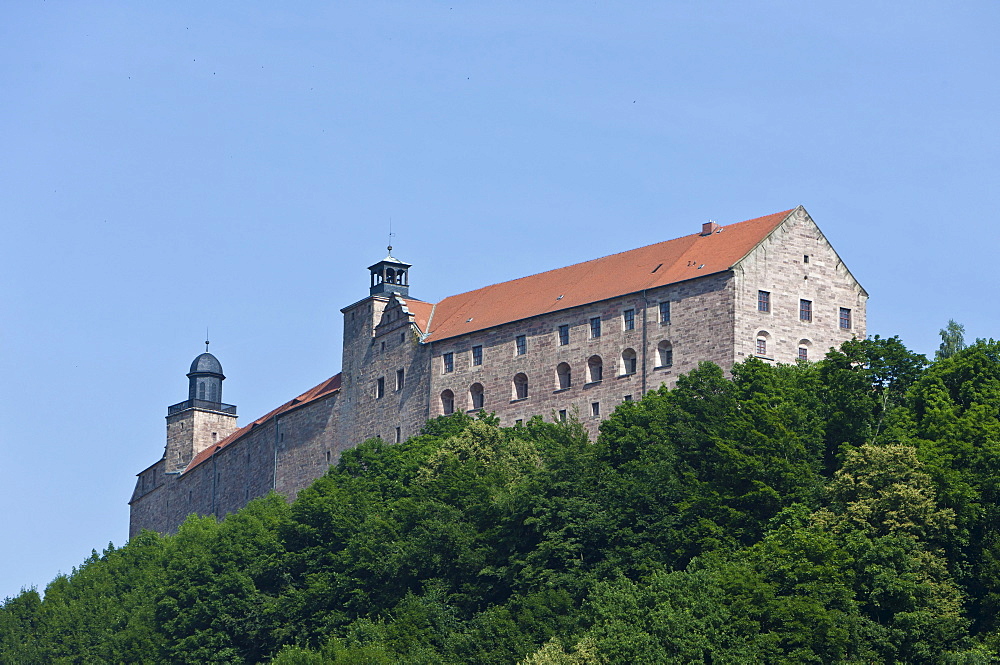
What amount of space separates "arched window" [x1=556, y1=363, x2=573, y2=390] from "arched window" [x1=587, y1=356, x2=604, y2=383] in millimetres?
1495

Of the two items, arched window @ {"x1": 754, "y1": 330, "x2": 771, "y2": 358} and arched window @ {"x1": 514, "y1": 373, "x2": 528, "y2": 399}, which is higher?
arched window @ {"x1": 754, "y1": 330, "x2": 771, "y2": 358}

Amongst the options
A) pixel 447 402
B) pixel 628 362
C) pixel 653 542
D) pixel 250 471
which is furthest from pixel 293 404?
pixel 653 542

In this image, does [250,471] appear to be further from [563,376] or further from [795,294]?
[795,294]

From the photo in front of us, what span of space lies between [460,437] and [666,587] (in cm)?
2482

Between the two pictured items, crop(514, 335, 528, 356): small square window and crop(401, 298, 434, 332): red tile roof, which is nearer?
crop(514, 335, 528, 356): small square window

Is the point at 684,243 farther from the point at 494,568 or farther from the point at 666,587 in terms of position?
the point at 666,587

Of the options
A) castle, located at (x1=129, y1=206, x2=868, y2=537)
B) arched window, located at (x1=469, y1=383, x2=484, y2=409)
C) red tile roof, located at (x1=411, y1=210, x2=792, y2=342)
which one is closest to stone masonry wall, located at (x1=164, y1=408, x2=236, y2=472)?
castle, located at (x1=129, y1=206, x2=868, y2=537)

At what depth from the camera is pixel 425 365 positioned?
10106cm

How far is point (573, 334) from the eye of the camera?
93562 mm

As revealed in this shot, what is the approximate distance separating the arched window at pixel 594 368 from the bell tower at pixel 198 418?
1945 inches

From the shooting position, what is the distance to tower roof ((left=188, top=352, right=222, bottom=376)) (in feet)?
456

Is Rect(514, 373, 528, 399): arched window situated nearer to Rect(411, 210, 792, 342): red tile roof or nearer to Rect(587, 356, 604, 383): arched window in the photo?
Rect(411, 210, 792, 342): red tile roof

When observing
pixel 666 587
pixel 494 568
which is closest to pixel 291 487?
pixel 494 568

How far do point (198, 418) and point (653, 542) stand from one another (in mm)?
67663
